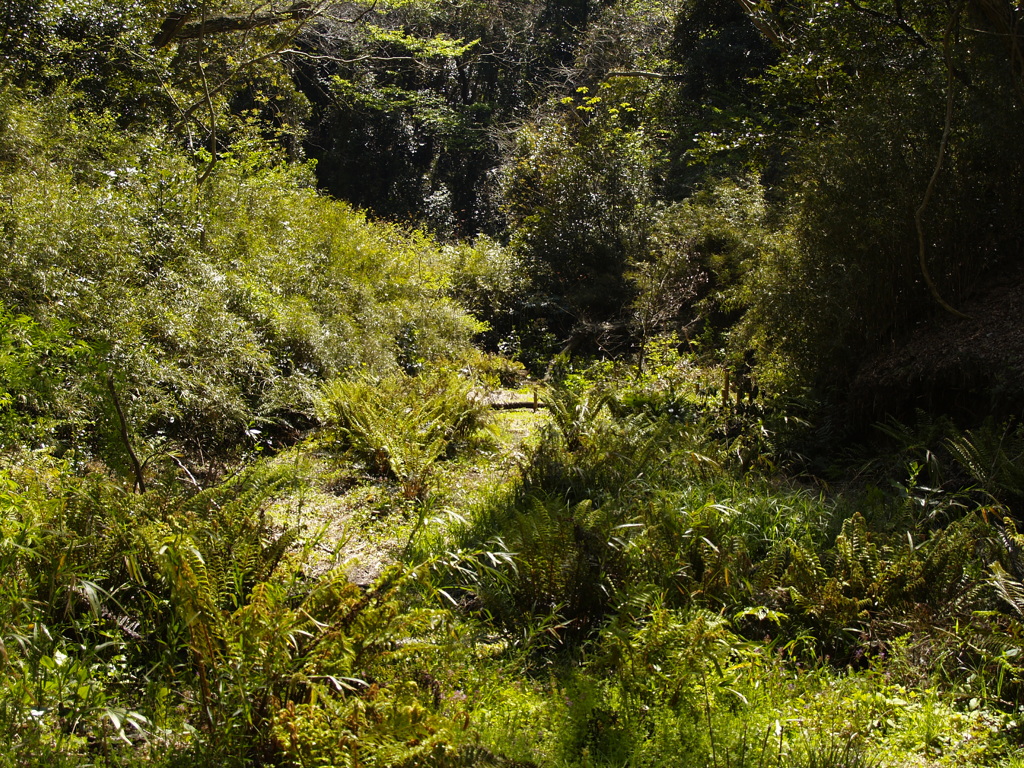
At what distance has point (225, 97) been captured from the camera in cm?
1370

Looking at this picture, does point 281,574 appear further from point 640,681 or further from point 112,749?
point 640,681

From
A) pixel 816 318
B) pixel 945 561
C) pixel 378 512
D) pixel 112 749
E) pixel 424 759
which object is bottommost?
pixel 378 512

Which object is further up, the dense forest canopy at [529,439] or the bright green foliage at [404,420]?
the dense forest canopy at [529,439]

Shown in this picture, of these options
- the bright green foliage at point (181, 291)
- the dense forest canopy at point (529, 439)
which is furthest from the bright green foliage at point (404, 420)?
the bright green foliage at point (181, 291)

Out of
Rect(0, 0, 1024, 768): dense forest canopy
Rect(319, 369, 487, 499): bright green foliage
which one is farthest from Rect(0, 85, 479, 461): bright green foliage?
Rect(319, 369, 487, 499): bright green foliage

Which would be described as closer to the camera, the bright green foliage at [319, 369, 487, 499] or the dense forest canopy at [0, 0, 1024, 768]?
the dense forest canopy at [0, 0, 1024, 768]

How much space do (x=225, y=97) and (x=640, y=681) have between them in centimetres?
1397

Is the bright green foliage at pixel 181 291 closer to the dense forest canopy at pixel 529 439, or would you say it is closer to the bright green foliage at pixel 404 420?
the dense forest canopy at pixel 529 439

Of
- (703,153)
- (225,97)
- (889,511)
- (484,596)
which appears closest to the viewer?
(484,596)

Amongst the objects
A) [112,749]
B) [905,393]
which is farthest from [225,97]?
[112,749]

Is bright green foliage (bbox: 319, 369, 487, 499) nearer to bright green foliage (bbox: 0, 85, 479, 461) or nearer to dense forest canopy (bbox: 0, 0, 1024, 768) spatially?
dense forest canopy (bbox: 0, 0, 1024, 768)

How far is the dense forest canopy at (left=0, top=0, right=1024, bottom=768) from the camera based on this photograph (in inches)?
102

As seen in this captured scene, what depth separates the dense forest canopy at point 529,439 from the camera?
8.54 ft

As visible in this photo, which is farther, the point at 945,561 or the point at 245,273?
the point at 245,273
